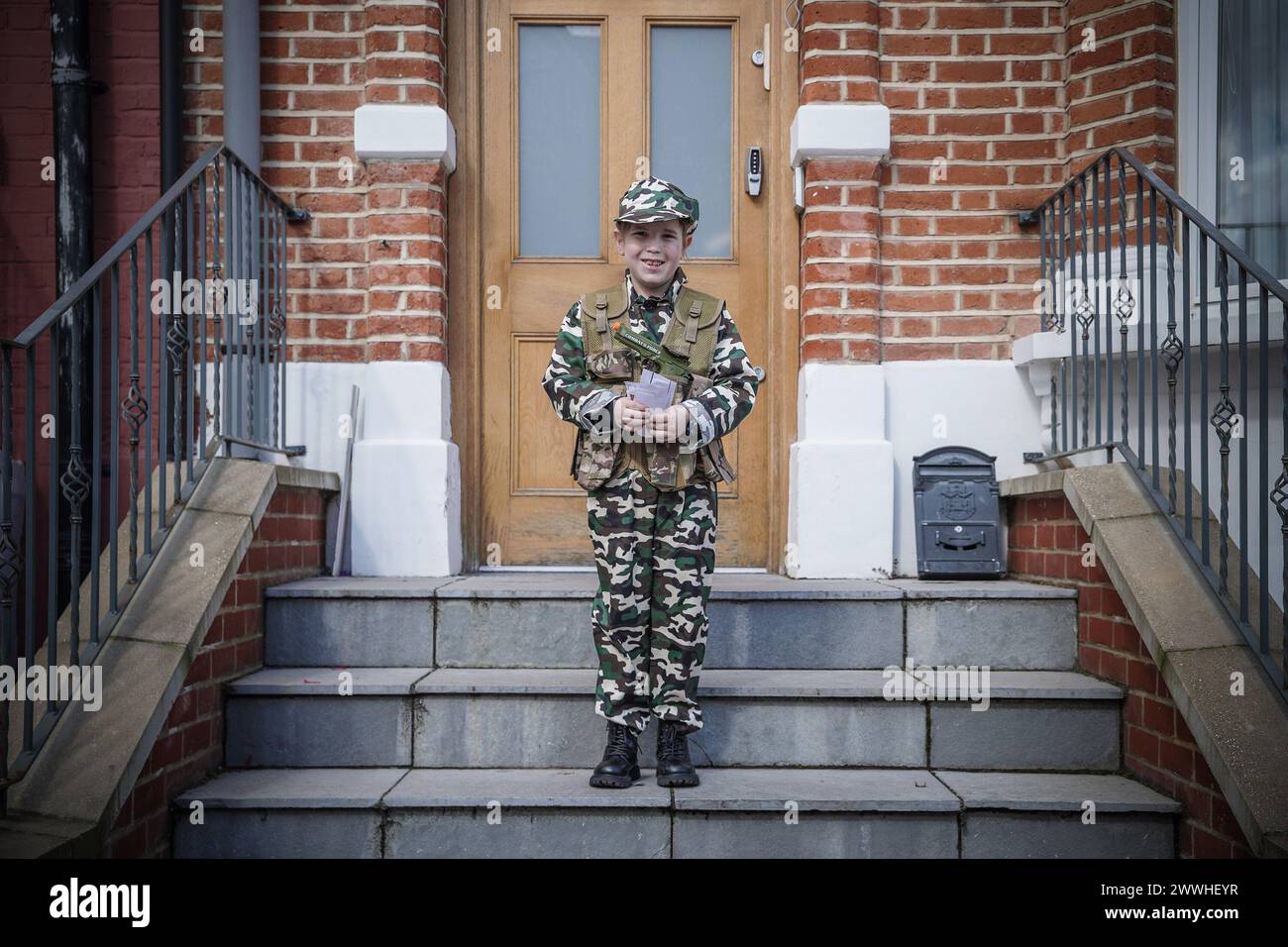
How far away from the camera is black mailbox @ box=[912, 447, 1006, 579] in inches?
159

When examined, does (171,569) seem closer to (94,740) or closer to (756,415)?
(94,740)

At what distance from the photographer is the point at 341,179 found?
438cm

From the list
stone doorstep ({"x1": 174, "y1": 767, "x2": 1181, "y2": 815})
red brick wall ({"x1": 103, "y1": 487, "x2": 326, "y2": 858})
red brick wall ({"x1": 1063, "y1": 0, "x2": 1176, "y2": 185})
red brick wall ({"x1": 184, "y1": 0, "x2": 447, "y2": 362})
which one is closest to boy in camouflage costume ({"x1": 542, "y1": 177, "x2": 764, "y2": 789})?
stone doorstep ({"x1": 174, "y1": 767, "x2": 1181, "y2": 815})

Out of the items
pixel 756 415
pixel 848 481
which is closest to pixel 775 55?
pixel 756 415

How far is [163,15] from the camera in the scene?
166 inches

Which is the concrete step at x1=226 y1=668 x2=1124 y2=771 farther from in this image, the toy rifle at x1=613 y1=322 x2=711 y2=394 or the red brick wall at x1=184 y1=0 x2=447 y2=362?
the red brick wall at x1=184 y1=0 x2=447 y2=362

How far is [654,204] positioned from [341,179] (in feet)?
6.72

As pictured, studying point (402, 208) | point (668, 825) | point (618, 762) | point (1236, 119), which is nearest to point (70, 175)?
point (402, 208)

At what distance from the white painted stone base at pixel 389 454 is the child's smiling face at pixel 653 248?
1.55m

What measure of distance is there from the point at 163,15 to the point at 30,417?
2.31 meters

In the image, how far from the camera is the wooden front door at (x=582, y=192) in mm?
4590

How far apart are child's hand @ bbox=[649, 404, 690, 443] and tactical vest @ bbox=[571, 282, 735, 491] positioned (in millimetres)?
106

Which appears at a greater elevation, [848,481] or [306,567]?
[848,481]

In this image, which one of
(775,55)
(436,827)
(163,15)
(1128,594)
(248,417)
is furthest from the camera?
(775,55)
